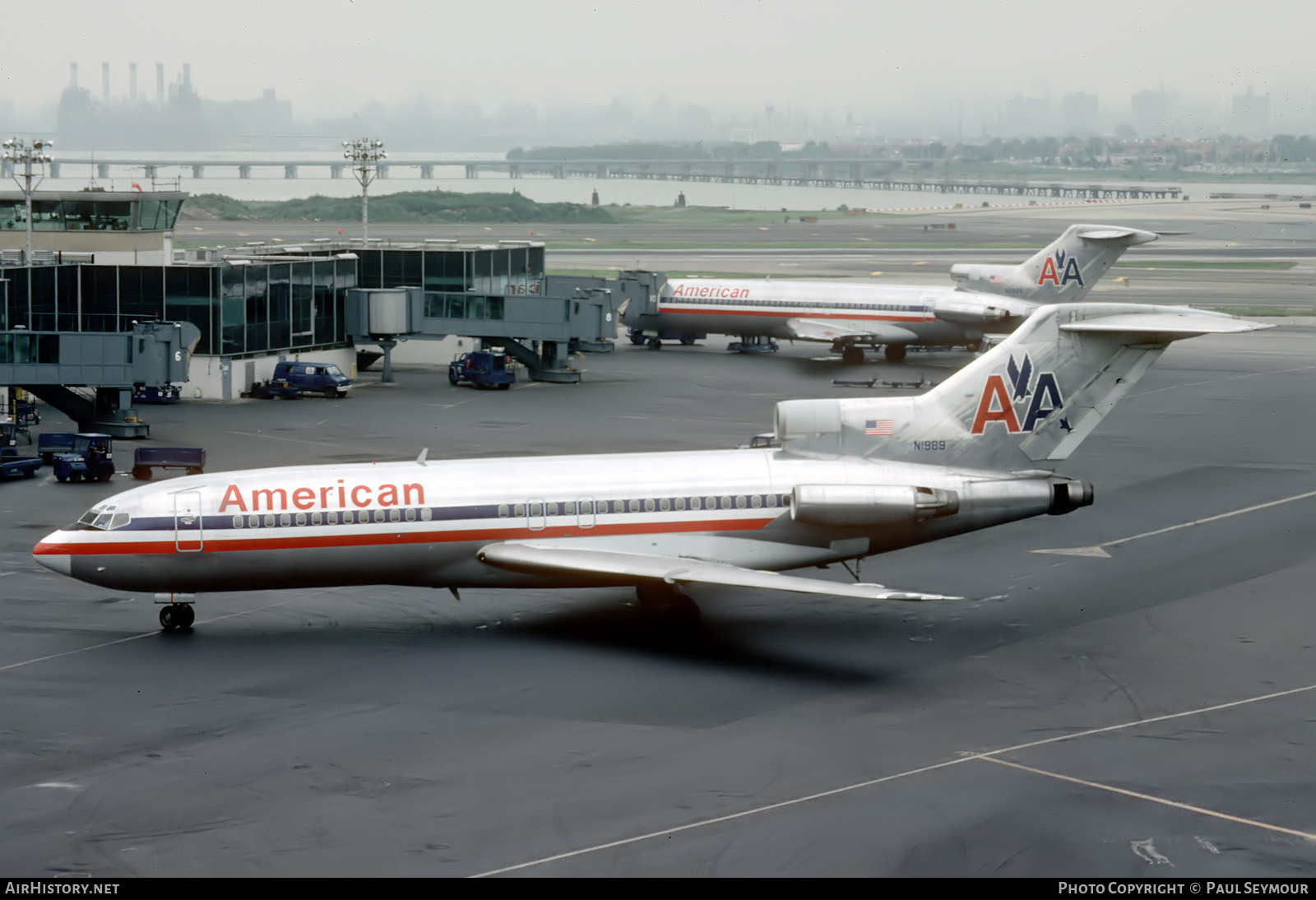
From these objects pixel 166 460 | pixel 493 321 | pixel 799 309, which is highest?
pixel 799 309

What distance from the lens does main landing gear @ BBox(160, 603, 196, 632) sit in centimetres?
3005

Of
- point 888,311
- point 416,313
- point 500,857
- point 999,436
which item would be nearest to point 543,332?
point 416,313

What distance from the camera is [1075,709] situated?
25.2 m

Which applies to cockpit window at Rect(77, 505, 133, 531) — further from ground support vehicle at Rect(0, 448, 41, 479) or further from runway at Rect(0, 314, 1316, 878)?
ground support vehicle at Rect(0, 448, 41, 479)

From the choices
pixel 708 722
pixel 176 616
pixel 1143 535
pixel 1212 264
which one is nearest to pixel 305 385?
pixel 176 616

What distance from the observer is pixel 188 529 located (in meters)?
29.1

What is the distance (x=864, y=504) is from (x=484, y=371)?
1568 inches

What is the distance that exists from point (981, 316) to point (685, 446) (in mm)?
29354

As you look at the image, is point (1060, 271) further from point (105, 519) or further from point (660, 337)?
point (105, 519)

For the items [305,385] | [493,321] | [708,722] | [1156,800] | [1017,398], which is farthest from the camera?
[493,321]

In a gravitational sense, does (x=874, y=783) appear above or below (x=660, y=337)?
below

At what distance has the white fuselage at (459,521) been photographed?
95.9ft

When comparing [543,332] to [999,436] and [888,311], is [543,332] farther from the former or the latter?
[999,436]
